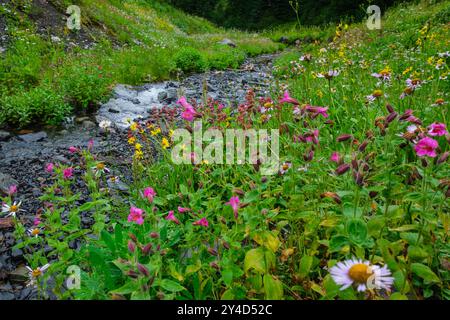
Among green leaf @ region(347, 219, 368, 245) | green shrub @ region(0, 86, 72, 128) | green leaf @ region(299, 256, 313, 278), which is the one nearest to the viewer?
green leaf @ region(347, 219, 368, 245)

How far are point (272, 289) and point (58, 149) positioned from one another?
3.71 meters

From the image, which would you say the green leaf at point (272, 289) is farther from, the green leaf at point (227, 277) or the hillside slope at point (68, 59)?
the hillside slope at point (68, 59)

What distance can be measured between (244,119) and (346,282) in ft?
7.06

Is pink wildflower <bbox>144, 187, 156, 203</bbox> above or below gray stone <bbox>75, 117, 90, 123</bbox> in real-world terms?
above

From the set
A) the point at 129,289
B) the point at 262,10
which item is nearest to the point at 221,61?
the point at 129,289

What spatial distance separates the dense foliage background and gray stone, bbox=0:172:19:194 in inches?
1114

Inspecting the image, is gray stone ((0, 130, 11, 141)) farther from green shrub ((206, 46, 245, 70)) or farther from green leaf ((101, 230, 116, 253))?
green shrub ((206, 46, 245, 70))

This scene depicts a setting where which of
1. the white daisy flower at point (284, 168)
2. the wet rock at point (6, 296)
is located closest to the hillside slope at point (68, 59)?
the wet rock at point (6, 296)

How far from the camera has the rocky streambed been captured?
2.55m

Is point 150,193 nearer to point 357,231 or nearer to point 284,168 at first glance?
point 284,168

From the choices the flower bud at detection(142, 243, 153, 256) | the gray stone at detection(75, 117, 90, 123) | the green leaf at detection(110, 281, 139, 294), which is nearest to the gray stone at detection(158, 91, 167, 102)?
the gray stone at detection(75, 117, 90, 123)

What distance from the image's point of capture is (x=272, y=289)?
1.59 meters
